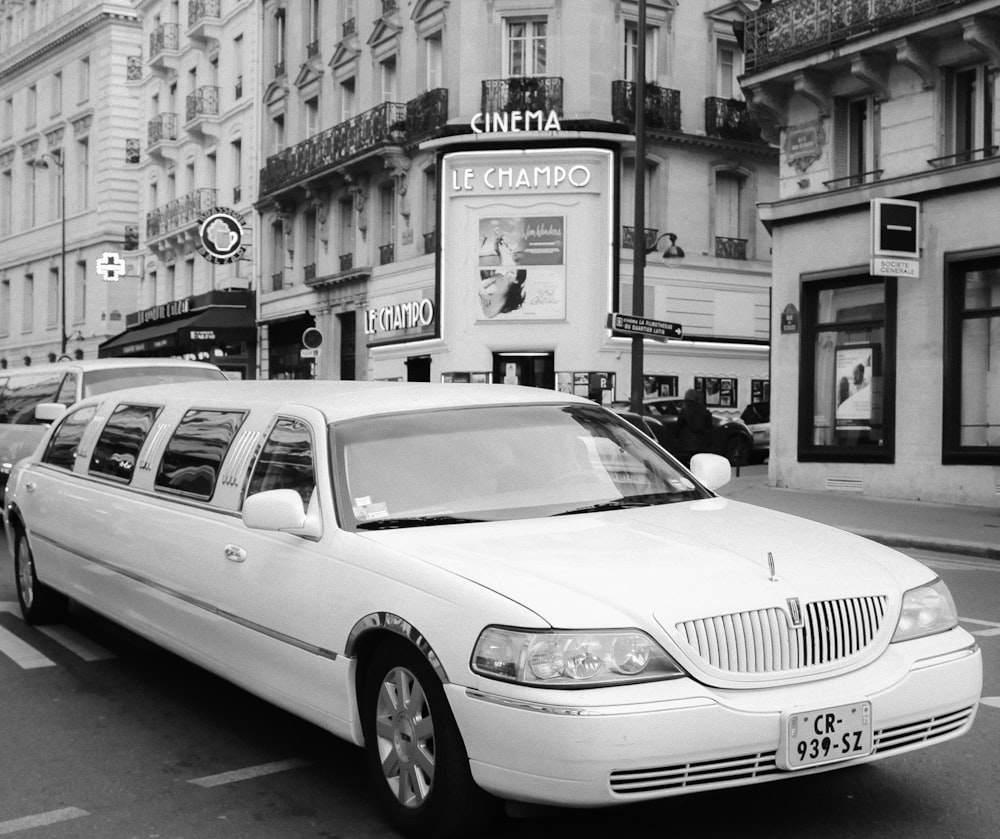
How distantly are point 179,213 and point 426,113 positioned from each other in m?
18.1

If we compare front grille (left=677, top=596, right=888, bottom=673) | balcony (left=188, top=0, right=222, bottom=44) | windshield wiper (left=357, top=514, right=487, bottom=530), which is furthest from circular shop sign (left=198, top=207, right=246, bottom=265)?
front grille (left=677, top=596, right=888, bottom=673)

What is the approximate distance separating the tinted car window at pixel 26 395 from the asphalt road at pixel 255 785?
810 cm

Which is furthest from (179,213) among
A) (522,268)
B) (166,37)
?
(522,268)

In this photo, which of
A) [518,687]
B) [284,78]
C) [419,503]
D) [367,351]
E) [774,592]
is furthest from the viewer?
[284,78]

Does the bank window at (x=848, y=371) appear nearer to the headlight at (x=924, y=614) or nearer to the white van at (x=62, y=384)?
the white van at (x=62, y=384)

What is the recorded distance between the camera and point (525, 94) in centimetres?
3344

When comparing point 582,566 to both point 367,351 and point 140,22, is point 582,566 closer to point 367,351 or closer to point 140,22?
point 367,351

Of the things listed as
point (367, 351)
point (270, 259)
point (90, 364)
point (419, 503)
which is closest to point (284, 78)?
point (270, 259)

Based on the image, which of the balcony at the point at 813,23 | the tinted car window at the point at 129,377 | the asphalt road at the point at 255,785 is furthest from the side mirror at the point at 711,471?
the balcony at the point at 813,23

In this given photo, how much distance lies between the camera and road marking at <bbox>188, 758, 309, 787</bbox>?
16.5ft

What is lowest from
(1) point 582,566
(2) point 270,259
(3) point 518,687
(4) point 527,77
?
(3) point 518,687

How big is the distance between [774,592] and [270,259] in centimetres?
4137

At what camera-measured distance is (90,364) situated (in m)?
14.2

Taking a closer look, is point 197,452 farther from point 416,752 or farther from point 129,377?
point 129,377
